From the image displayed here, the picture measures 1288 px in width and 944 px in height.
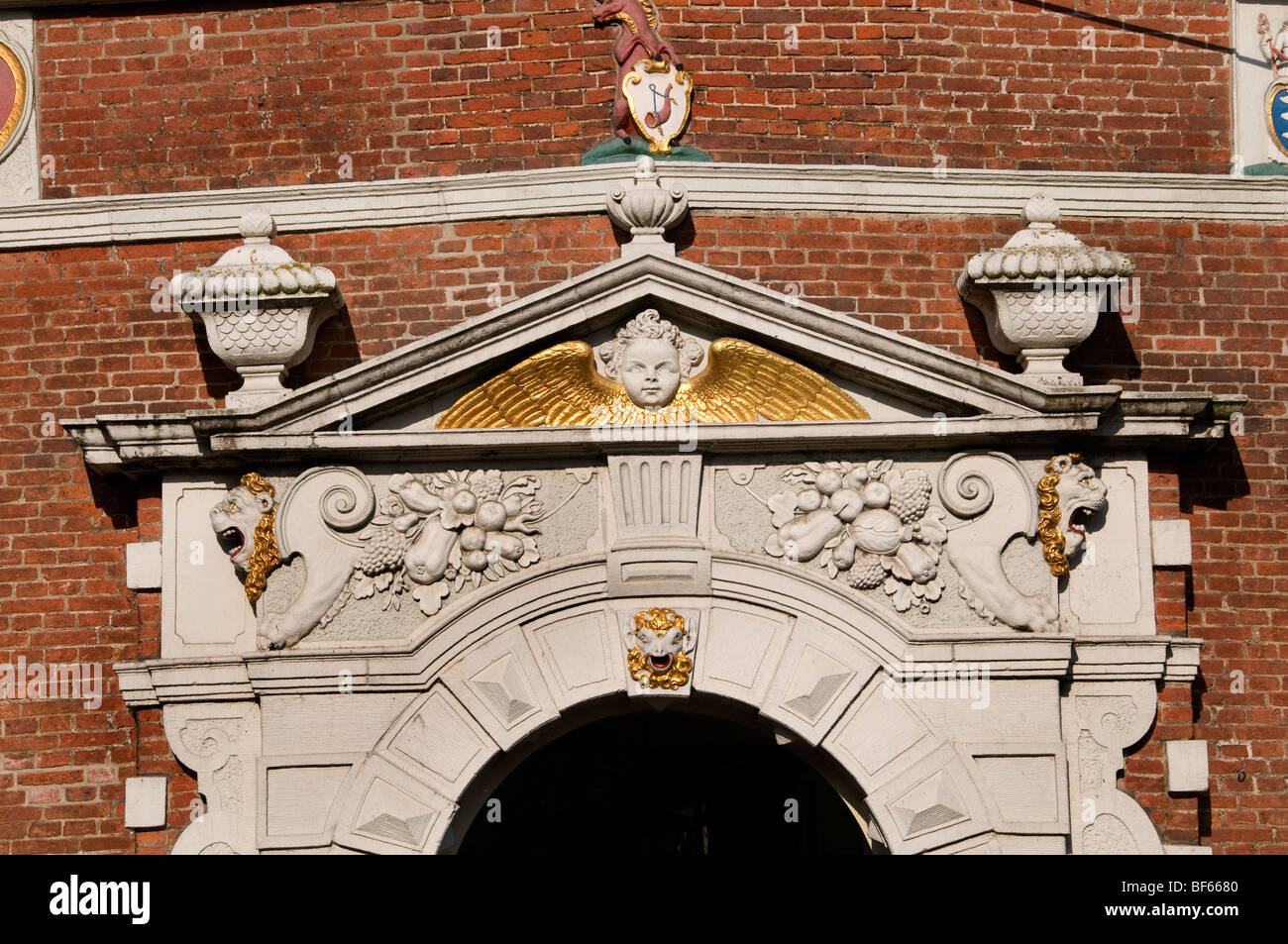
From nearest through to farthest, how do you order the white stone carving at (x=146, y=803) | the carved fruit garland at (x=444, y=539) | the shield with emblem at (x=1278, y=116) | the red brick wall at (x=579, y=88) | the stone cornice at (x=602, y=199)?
the carved fruit garland at (x=444, y=539), the white stone carving at (x=146, y=803), the stone cornice at (x=602, y=199), the red brick wall at (x=579, y=88), the shield with emblem at (x=1278, y=116)

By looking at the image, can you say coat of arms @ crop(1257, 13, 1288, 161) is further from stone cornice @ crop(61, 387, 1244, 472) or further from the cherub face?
the cherub face

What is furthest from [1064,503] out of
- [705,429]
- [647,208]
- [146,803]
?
[146,803]

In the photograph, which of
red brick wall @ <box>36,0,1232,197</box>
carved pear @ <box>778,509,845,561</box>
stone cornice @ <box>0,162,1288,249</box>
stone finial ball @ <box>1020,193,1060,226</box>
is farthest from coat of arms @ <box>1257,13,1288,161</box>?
carved pear @ <box>778,509,845,561</box>

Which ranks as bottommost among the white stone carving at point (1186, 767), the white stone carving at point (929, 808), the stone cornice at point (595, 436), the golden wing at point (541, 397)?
the white stone carving at point (929, 808)

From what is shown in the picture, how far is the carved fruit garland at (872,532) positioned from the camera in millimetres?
11070

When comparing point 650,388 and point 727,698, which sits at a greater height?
point 650,388

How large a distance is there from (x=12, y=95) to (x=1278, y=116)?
6.90m

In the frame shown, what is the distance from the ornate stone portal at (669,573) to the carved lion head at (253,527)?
0.6 inches

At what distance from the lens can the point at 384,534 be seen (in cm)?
1113

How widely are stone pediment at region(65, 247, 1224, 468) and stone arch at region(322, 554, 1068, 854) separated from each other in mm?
796

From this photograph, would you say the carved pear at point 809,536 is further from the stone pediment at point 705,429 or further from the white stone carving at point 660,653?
the white stone carving at point 660,653

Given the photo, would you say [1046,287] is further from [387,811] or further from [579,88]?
[387,811]

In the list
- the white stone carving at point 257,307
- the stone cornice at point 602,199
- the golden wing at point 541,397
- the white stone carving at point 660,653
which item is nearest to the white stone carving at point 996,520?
the white stone carving at point 660,653
